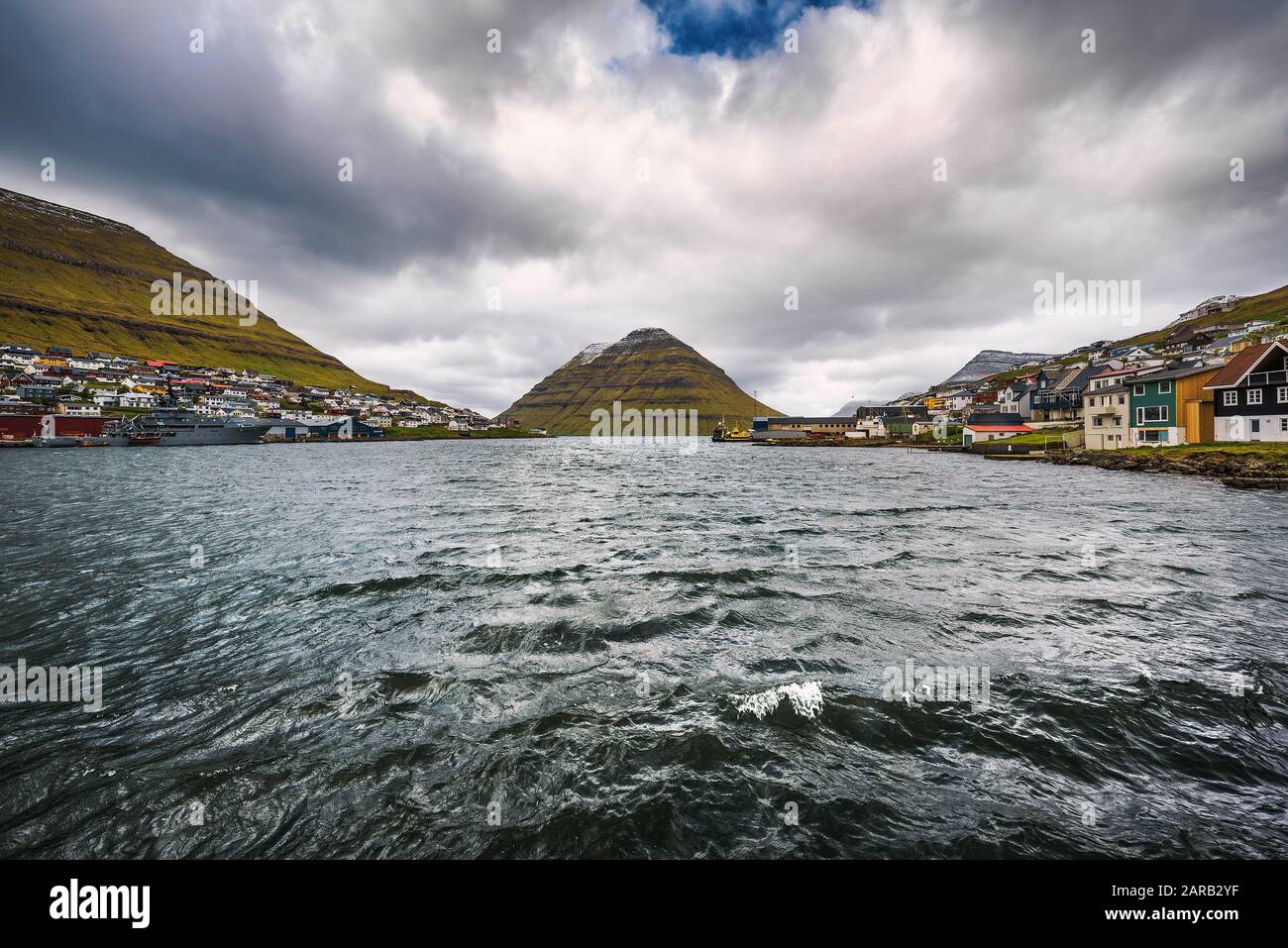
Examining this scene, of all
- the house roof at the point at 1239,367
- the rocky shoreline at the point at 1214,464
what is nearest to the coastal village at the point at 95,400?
the rocky shoreline at the point at 1214,464

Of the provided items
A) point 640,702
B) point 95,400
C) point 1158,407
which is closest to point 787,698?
point 640,702

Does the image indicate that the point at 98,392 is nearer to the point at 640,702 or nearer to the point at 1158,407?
the point at 640,702

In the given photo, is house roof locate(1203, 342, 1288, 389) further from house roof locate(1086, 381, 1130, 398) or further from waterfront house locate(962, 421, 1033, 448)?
waterfront house locate(962, 421, 1033, 448)

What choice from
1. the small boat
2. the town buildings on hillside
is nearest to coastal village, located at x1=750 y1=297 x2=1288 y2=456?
the small boat
